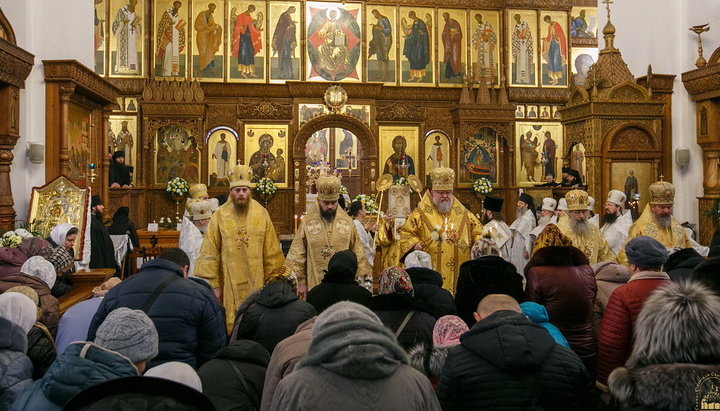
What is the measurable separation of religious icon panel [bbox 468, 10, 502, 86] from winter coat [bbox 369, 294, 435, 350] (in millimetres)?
17208

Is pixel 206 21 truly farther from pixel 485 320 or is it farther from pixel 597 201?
pixel 485 320

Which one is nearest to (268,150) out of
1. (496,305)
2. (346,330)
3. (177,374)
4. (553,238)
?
(553,238)

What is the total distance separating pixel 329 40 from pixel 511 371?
17.7 metres

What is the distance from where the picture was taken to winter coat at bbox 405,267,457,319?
4.41 m

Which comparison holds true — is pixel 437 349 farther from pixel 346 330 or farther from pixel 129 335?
pixel 129 335

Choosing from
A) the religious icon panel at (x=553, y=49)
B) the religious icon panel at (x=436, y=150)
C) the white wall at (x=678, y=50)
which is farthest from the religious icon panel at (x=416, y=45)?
the white wall at (x=678, y=50)

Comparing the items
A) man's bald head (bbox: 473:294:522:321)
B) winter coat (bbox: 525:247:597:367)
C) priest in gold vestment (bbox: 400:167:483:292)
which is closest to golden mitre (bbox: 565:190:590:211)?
priest in gold vestment (bbox: 400:167:483:292)

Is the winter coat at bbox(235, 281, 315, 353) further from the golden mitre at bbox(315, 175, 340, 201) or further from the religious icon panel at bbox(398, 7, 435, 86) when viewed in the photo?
the religious icon panel at bbox(398, 7, 435, 86)

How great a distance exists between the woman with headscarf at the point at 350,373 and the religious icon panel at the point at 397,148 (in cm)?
1715

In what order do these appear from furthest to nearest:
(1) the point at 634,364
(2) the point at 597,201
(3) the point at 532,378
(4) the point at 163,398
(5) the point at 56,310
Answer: (2) the point at 597,201, (5) the point at 56,310, (3) the point at 532,378, (1) the point at 634,364, (4) the point at 163,398

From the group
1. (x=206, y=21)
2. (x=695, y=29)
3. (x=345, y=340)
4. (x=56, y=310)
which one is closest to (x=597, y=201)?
(x=695, y=29)

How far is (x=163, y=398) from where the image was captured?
2.17 meters

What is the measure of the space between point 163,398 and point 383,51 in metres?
18.6

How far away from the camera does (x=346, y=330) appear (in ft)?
7.70
